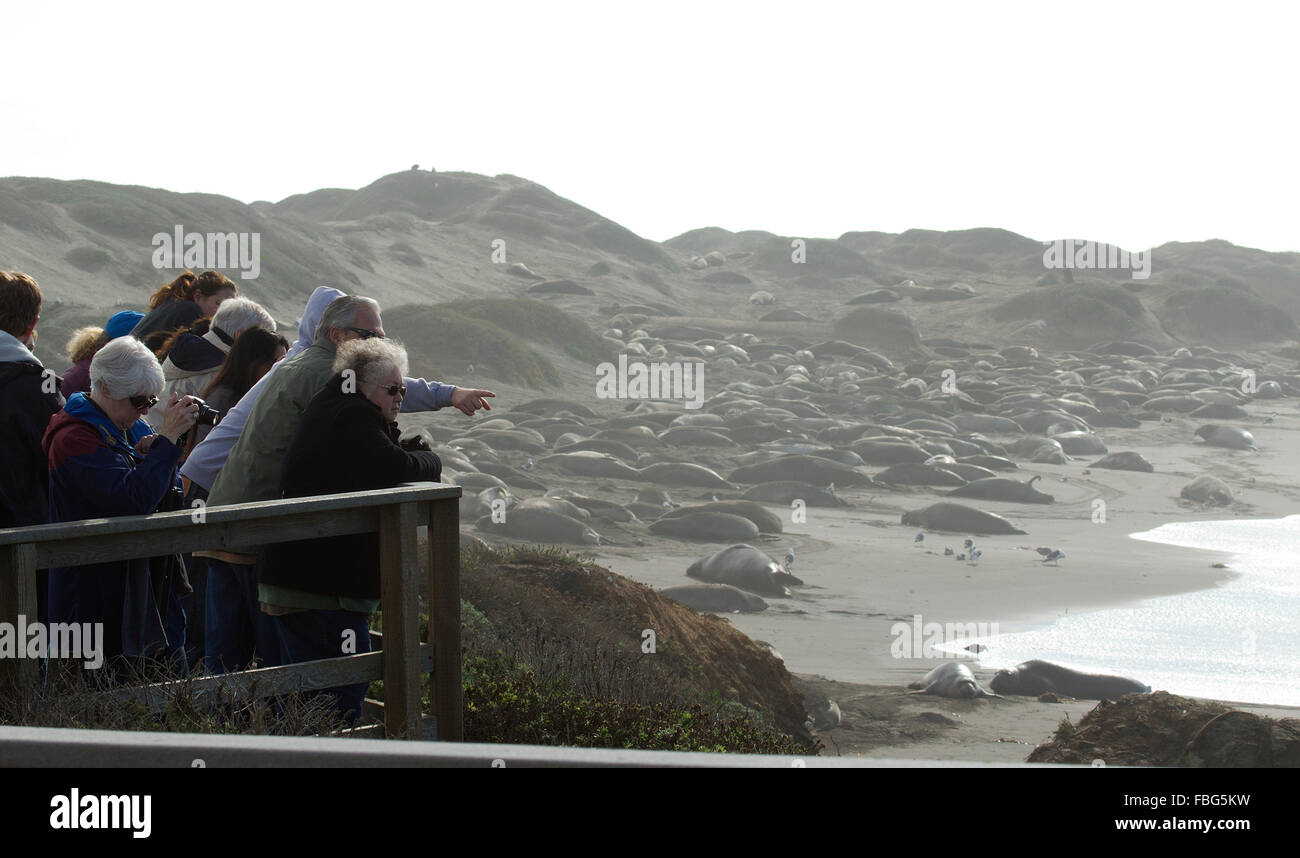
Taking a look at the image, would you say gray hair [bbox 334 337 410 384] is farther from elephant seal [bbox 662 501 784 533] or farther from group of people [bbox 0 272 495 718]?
elephant seal [bbox 662 501 784 533]

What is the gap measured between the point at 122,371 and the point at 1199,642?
A: 44.4 feet

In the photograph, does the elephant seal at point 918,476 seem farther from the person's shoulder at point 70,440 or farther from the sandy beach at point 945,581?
the person's shoulder at point 70,440

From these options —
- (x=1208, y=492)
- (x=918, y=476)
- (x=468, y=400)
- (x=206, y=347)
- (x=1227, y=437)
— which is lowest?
(x=1208, y=492)

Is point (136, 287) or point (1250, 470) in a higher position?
point (136, 287)

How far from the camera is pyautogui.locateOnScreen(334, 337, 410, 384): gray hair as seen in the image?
4715mm

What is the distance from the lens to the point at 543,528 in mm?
20406

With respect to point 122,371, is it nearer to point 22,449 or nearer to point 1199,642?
point 22,449

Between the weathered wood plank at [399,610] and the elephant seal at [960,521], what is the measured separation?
62.2 ft

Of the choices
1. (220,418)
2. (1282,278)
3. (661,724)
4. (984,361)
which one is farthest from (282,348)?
(1282,278)

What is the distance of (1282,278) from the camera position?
113188 millimetres

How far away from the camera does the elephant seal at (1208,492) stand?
2648 centimetres

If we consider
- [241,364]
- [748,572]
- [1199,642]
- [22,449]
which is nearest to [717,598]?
[748,572]

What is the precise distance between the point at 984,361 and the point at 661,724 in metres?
55.3
